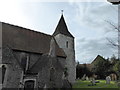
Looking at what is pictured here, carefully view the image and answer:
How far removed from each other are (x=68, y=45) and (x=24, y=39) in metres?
9.82

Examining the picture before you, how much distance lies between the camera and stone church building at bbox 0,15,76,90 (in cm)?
1517

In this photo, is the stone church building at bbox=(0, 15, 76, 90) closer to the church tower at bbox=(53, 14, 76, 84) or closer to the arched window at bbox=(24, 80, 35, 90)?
the arched window at bbox=(24, 80, 35, 90)

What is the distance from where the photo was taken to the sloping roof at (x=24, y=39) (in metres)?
18.0

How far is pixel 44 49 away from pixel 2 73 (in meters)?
7.72

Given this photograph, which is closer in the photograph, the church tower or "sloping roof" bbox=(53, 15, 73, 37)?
the church tower

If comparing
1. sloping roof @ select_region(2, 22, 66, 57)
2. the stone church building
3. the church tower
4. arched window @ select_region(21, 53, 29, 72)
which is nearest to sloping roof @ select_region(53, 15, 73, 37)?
the church tower

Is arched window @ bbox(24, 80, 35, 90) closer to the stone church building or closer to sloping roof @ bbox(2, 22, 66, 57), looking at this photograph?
the stone church building

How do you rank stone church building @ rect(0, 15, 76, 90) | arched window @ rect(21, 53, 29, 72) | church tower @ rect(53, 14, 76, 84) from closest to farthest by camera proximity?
stone church building @ rect(0, 15, 76, 90) < arched window @ rect(21, 53, 29, 72) < church tower @ rect(53, 14, 76, 84)

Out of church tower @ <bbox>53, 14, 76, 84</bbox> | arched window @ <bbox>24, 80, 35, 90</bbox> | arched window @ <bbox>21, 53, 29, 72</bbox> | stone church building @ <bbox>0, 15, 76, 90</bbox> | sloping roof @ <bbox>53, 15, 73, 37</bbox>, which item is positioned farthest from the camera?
sloping roof @ <bbox>53, 15, 73, 37</bbox>

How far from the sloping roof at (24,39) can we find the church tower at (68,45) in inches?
124

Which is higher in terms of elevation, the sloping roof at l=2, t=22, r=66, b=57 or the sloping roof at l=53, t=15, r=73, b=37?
the sloping roof at l=53, t=15, r=73, b=37

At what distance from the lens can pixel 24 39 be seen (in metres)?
20.2

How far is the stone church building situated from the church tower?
116 cm

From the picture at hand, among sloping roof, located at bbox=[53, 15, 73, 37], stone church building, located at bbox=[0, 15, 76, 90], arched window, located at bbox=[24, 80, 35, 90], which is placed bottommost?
arched window, located at bbox=[24, 80, 35, 90]
